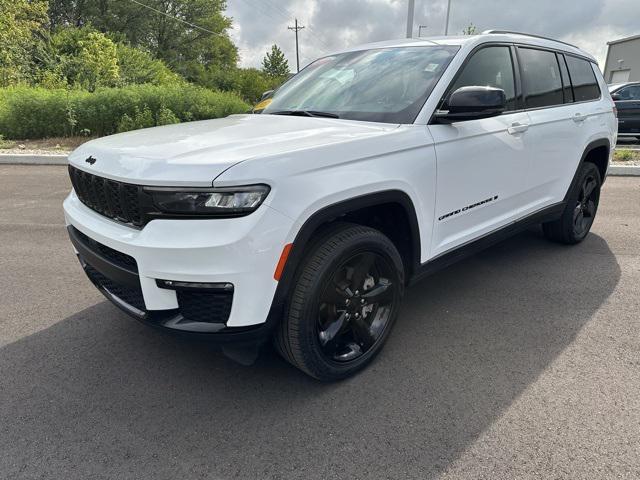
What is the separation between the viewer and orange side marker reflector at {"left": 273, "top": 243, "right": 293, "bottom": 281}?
2041 mm

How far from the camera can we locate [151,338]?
119 inches

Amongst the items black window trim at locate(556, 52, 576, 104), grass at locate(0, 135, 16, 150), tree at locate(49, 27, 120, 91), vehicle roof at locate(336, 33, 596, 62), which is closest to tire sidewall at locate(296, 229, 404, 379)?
vehicle roof at locate(336, 33, 596, 62)

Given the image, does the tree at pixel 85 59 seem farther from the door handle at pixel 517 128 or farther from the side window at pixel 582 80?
the door handle at pixel 517 128

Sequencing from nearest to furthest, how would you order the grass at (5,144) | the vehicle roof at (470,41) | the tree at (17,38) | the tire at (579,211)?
the vehicle roof at (470,41) < the tire at (579,211) < the grass at (5,144) < the tree at (17,38)

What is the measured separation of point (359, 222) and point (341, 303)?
0.47m

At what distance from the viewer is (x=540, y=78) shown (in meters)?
3.73

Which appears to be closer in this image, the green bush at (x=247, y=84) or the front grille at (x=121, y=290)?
the front grille at (x=121, y=290)

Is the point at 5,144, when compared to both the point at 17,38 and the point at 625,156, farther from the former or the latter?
the point at 17,38

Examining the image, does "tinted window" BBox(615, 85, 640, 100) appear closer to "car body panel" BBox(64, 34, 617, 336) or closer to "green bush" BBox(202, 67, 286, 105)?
"car body panel" BBox(64, 34, 617, 336)

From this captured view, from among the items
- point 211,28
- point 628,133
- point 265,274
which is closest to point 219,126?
point 265,274

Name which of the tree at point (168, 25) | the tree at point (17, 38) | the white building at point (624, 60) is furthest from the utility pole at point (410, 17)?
the tree at point (168, 25)

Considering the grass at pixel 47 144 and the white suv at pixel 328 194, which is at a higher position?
the white suv at pixel 328 194

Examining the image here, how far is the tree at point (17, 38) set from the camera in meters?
19.8

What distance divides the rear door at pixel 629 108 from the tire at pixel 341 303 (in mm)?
11890
